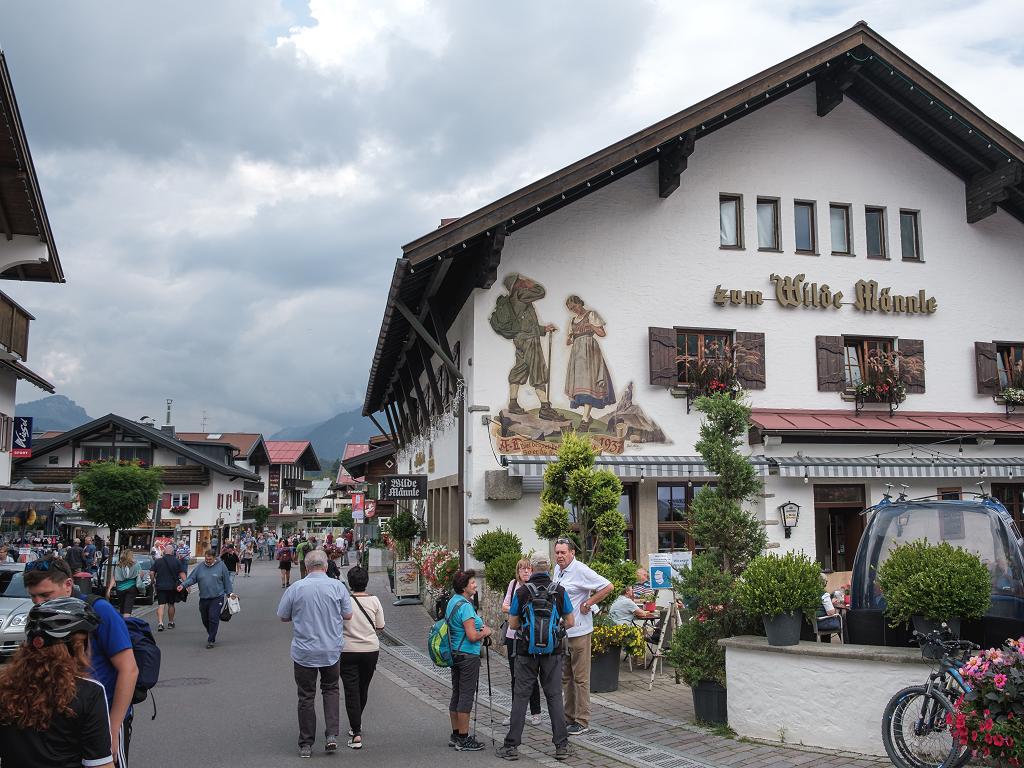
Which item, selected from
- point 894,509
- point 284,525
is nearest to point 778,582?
point 894,509

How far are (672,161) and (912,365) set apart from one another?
20.3 feet

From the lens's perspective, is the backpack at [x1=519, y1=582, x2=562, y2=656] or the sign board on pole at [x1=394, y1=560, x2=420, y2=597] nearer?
the backpack at [x1=519, y1=582, x2=562, y2=656]

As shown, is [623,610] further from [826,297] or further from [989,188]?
[989,188]

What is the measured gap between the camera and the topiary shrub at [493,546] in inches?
609

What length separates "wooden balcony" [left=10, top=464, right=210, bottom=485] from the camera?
50969 millimetres

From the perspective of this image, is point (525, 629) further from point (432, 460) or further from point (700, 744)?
point (432, 460)

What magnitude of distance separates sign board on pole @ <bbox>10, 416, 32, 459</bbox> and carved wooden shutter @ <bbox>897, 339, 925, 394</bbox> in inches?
979

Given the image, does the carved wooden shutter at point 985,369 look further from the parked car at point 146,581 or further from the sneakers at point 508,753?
the parked car at point 146,581

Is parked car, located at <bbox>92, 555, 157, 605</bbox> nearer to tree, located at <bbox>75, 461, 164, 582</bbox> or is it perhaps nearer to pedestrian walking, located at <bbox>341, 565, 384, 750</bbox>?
tree, located at <bbox>75, 461, 164, 582</bbox>

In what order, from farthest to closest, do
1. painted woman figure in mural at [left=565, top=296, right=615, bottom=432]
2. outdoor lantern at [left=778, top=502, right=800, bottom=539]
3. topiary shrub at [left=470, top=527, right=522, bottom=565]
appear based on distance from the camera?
outdoor lantern at [left=778, top=502, right=800, bottom=539] → painted woman figure in mural at [left=565, top=296, right=615, bottom=432] → topiary shrub at [left=470, top=527, right=522, bottom=565]

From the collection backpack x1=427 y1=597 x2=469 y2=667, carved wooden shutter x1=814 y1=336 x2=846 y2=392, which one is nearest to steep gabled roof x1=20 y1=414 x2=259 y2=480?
carved wooden shutter x1=814 y1=336 x2=846 y2=392

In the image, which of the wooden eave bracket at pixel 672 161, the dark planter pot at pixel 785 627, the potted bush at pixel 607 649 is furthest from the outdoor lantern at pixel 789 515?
the dark planter pot at pixel 785 627

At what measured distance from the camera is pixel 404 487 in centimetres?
1928

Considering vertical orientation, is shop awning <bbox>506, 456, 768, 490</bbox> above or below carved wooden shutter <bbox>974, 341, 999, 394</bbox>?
below
